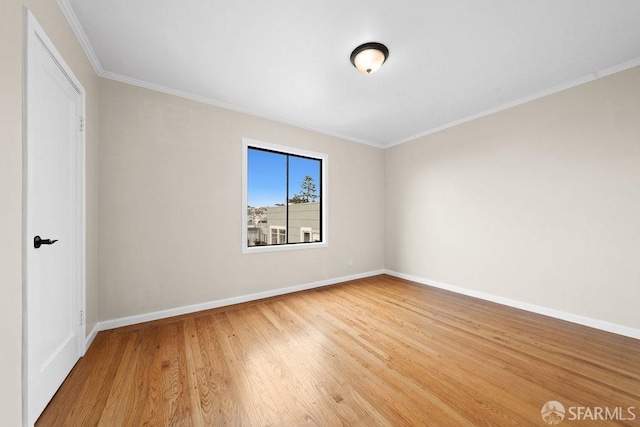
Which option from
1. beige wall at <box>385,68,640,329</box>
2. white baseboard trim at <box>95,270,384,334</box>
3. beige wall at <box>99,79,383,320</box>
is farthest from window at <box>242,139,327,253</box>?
beige wall at <box>385,68,640,329</box>

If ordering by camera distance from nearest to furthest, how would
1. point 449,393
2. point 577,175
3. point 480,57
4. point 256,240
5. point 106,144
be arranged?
1. point 449,393
2. point 480,57
3. point 106,144
4. point 577,175
5. point 256,240

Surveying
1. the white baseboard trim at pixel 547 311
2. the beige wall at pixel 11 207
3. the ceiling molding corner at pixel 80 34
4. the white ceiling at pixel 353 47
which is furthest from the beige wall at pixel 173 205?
the white baseboard trim at pixel 547 311

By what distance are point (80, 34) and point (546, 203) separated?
509 cm

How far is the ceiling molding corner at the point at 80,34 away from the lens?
1.69m

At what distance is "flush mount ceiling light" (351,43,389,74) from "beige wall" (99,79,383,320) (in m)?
1.73

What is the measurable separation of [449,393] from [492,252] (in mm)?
2438

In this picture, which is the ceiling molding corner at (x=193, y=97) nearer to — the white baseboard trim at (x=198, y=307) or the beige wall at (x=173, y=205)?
the beige wall at (x=173, y=205)

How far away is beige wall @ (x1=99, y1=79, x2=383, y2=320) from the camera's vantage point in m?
2.50

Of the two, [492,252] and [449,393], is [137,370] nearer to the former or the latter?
[449,393]

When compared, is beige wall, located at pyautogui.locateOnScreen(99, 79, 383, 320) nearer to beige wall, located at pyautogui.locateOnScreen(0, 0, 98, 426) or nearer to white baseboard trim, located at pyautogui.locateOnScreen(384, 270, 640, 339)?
beige wall, located at pyautogui.locateOnScreen(0, 0, 98, 426)

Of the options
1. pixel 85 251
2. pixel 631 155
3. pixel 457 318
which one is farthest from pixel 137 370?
pixel 631 155

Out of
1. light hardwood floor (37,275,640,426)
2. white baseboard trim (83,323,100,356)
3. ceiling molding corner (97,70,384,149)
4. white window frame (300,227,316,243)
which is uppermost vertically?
ceiling molding corner (97,70,384,149)

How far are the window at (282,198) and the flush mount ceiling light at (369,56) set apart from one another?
175cm

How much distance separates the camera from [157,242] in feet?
8.87
